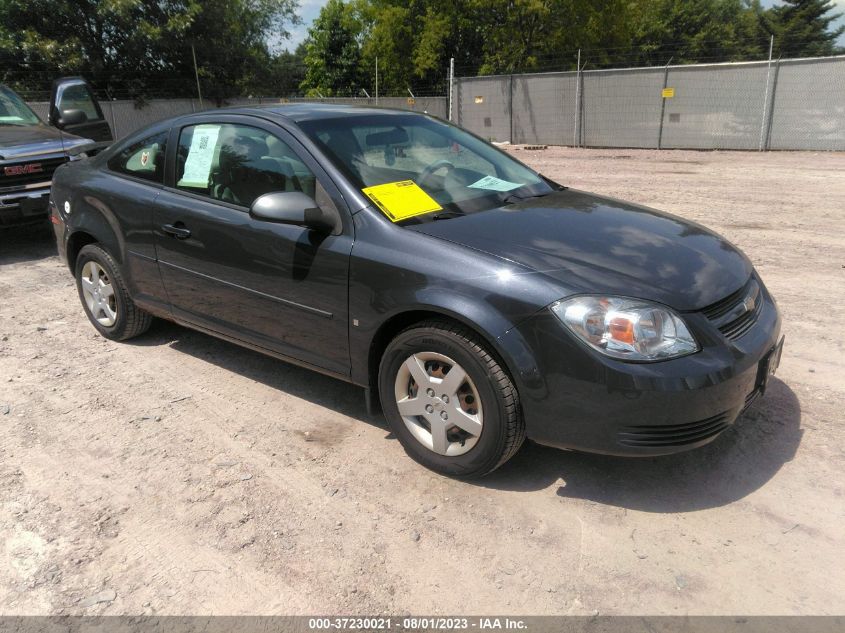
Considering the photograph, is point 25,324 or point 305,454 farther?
point 25,324

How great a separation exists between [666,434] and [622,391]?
28cm

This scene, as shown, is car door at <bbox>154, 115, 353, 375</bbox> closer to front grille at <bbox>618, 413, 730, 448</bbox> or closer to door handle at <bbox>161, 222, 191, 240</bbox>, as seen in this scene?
door handle at <bbox>161, 222, 191, 240</bbox>

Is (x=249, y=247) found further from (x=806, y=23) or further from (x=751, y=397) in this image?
(x=806, y=23)

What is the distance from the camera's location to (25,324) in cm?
527

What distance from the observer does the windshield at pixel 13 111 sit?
8.14m

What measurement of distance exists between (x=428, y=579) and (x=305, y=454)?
1093mm

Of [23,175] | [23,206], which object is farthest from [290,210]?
[23,175]

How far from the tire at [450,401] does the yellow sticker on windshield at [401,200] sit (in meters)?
0.58

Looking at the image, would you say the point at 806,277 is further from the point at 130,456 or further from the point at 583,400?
the point at 130,456

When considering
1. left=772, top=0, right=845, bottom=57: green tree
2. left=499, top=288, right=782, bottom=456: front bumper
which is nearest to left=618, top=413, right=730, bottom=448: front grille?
left=499, top=288, right=782, bottom=456: front bumper

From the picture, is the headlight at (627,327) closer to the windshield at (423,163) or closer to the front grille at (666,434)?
the front grille at (666,434)

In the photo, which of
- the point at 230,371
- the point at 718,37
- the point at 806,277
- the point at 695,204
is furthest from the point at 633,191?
the point at 718,37

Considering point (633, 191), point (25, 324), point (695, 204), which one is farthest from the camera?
point (633, 191)

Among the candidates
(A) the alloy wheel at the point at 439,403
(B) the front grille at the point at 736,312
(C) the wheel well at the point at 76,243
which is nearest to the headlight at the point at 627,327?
(B) the front grille at the point at 736,312
